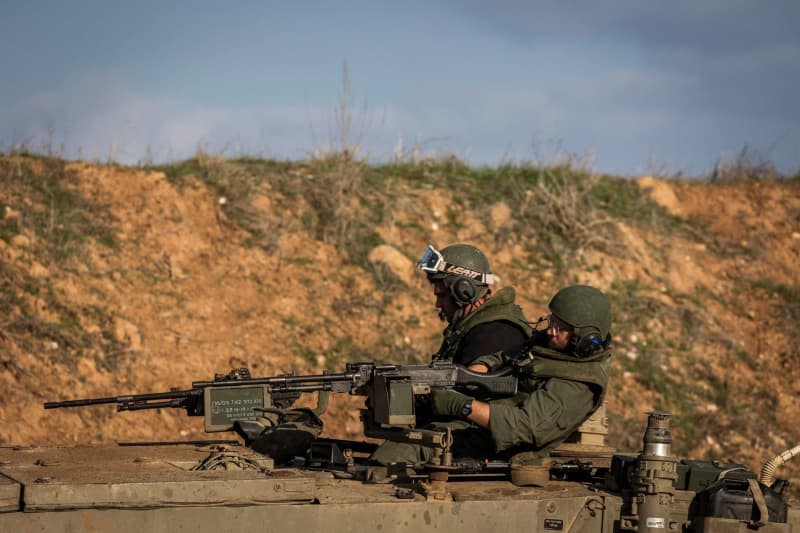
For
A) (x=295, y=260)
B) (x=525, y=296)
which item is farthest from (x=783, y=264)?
(x=295, y=260)

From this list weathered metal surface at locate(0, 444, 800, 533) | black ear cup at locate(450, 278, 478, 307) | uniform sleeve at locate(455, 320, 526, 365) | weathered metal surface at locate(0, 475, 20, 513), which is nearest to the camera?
weathered metal surface at locate(0, 475, 20, 513)

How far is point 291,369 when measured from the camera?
44.0 ft

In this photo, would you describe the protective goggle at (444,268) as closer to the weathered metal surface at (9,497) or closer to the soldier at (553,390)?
the soldier at (553,390)

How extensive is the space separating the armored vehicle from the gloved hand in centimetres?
9

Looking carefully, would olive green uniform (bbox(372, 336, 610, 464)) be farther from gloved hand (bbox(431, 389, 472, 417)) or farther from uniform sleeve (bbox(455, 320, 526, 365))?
uniform sleeve (bbox(455, 320, 526, 365))

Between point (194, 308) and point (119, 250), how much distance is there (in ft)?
4.00

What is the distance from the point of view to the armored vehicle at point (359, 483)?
5.57 metres

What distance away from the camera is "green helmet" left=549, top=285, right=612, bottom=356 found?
6.45 m

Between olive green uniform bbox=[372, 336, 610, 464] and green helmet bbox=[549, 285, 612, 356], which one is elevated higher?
green helmet bbox=[549, 285, 612, 356]

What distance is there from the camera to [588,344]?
6.45 metres

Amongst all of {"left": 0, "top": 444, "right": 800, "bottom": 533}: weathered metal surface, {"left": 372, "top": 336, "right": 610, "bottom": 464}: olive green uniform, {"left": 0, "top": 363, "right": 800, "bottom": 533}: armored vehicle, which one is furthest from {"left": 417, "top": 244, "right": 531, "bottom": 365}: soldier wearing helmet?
{"left": 0, "top": 444, "right": 800, "bottom": 533}: weathered metal surface

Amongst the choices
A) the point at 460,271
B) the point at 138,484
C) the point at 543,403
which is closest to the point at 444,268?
the point at 460,271

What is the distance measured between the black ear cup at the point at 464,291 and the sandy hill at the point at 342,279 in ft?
17.2

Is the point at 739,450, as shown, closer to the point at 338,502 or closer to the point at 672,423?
the point at 672,423
